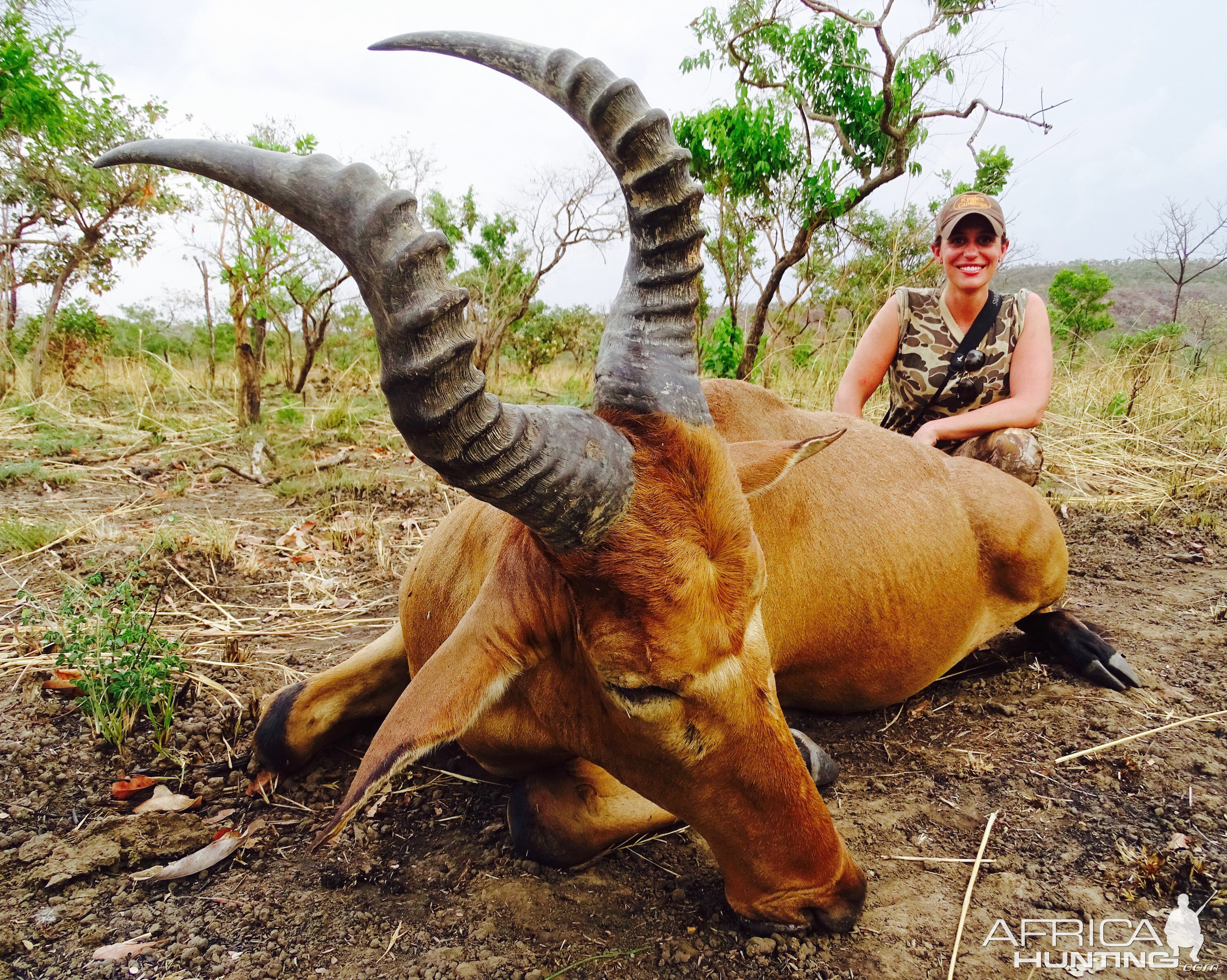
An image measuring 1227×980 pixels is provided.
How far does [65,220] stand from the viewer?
11312 millimetres

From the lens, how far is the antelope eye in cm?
177

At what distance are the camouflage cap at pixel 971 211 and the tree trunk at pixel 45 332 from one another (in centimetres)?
1122

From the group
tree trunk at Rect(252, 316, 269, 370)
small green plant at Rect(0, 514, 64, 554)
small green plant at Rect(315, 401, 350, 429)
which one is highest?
tree trunk at Rect(252, 316, 269, 370)

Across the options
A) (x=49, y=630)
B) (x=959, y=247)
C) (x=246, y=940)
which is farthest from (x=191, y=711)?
(x=959, y=247)

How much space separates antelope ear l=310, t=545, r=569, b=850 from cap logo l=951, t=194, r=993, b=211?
4.01 metres

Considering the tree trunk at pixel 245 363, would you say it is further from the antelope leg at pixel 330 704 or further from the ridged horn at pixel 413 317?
the ridged horn at pixel 413 317

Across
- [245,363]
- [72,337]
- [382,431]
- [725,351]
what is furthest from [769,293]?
[72,337]

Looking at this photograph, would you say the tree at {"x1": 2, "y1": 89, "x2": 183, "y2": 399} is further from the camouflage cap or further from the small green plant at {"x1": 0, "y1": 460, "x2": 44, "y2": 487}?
the camouflage cap

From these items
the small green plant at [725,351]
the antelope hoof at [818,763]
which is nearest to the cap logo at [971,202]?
the antelope hoof at [818,763]

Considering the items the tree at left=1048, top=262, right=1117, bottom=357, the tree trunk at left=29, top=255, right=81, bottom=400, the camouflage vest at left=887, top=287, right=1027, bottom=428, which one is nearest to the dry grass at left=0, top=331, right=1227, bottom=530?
the tree trunk at left=29, top=255, right=81, bottom=400

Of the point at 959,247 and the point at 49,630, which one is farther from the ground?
the point at 959,247

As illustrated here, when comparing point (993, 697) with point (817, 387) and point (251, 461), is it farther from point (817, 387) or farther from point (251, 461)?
point (251, 461)

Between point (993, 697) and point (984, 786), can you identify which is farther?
point (993, 697)

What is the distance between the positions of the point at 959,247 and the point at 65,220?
12.8 m
